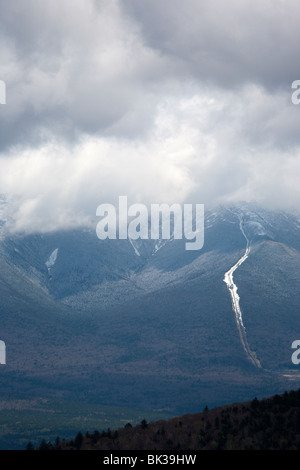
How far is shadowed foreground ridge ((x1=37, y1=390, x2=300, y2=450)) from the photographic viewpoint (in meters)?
62.9

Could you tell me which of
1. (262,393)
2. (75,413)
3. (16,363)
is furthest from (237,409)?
(16,363)

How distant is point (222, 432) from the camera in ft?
219

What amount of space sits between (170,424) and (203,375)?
118 meters

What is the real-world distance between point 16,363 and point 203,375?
5177 centimetres

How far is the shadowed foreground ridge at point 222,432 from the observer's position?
6288cm
